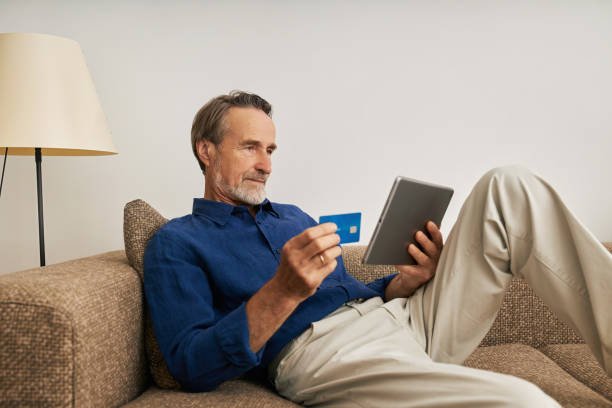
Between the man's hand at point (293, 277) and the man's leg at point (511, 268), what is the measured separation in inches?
14.9

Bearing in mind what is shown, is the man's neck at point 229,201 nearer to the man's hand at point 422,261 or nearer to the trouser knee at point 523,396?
the man's hand at point 422,261

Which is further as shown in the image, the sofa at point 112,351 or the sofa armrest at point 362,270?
the sofa armrest at point 362,270


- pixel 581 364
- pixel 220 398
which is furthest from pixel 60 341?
pixel 581 364

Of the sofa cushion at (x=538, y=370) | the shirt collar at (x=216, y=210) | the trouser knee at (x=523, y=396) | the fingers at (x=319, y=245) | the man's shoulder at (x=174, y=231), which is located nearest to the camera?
the trouser knee at (x=523, y=396)

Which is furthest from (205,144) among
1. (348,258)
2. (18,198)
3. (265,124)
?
(18,198)

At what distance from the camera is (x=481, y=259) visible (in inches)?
39.3

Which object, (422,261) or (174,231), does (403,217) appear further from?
(174,231)

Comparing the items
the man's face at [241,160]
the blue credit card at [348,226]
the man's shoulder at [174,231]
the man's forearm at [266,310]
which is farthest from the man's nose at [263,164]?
the man's forearm at [266,310]

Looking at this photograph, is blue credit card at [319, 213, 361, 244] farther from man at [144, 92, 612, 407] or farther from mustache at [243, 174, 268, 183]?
mustache at [243, 174, 268, 183]

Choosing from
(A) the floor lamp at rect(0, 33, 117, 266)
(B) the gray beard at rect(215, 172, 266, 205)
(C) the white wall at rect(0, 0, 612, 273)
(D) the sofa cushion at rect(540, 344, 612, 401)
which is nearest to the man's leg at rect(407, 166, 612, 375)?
(D) the sofa cushion at rect(540, 344, 612, 401)

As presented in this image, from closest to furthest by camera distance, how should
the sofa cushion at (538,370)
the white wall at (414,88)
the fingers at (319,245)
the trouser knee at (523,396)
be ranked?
the trouser knee at (523,396) → the fingers at (319,245) → the sofa cushion at (538,370) → the white wall at (414,88)

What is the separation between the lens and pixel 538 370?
1091mm

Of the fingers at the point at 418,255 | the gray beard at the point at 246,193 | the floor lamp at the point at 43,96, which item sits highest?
the floor lamp at the point at 43,96

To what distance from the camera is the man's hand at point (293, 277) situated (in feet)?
2.49
